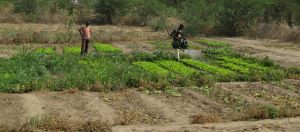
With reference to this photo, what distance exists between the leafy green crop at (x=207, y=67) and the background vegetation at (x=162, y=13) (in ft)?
39.4

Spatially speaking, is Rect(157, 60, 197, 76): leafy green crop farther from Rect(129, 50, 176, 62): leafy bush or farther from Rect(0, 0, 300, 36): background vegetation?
Rect(0, 0, 300, 36): background vegetation

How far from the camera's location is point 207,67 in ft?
64.7

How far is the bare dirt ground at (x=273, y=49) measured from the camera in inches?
889

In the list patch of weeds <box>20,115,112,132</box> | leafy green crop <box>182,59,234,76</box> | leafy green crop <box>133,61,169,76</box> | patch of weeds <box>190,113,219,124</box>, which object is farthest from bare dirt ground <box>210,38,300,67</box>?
patch of weeds <box>20,115,112,132</box>

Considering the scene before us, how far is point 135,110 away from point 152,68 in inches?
254

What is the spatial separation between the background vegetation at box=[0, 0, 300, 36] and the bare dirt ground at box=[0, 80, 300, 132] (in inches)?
684

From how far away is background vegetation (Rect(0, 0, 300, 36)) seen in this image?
112 ft

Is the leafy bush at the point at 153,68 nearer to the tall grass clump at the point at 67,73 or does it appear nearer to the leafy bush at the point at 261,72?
the tall grass clump at the point at 67,73

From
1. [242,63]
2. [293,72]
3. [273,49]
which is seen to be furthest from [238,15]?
[293,72]

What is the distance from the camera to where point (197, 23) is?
1331 inches

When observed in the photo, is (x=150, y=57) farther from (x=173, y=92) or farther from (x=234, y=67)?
(x=173, y=92)

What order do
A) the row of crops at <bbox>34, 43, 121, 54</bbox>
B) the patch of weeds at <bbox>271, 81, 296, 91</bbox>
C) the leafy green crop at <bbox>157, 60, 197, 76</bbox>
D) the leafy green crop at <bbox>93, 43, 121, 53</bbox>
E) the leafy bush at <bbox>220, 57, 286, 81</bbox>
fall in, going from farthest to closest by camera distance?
the leafy green crop at <bbox>93, 43, 121, 53</bbox>
the row of crops at <bbox>34, 43, 121, 54</bbox>
the leafy green crop at <bbox>157, 60, 197, 76</bbox>
the leafy bush at <bbox>220, 57, 286, 81</bbox>
the patch of weeds at <bbox>271, 81, 296, 91</bbox>

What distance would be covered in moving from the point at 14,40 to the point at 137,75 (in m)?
13.0

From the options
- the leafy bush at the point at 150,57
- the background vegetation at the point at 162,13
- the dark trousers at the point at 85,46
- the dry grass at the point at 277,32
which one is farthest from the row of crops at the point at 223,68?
the background vegetation at the point at 162,13
